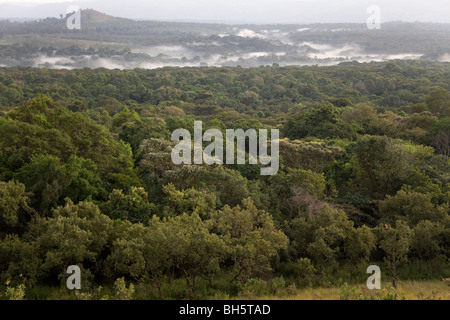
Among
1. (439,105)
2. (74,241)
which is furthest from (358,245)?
(439,105)

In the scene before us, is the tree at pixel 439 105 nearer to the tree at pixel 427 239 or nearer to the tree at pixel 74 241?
the tree at pixel 427 239

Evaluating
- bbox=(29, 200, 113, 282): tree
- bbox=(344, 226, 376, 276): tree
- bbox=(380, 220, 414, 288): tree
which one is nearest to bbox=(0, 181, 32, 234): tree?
bbox=(29, 200, 113, 282): tree

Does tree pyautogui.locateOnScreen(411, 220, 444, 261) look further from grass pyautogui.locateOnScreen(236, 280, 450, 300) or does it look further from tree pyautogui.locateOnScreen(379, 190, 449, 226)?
grass pyautogui.locateOnScreen(236, 280, 450, 300)

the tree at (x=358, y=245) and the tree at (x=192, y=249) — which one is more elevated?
the tree at (x=192, y=249)

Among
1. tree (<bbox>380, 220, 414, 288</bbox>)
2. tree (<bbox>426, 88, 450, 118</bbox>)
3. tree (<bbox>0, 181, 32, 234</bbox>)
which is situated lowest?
tree (<bbox>380, 220, 414, 288</bbox>)

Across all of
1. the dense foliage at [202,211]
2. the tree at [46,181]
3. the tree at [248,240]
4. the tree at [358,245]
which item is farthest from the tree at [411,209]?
the tree at [46,181]

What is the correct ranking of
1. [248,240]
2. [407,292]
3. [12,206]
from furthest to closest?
1. [12,206]
2. [248,240]
3. [407,292]

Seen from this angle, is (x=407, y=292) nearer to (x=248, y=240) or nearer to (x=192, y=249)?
(x=248, y=240)

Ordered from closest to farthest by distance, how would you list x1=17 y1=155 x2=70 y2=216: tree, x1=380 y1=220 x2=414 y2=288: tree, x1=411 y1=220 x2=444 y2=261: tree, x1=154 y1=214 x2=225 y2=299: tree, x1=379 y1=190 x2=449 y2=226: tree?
x1=154 y1=214 x2=225 y2=299: tree → x1=380 y1=220 x2=414 y2=288: tree → x1=411 y1=220 x2=444 y2=261: tree → x1=17 y1=155 x2=70 y2=216: tree → x1=379 y1=190 x2=449 y2=226: tree

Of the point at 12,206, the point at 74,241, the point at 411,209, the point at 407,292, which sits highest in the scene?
the point at 12,206

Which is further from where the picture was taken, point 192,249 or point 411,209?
point 411,209

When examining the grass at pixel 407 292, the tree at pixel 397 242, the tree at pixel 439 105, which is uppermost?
the tree at pixel 439 105
